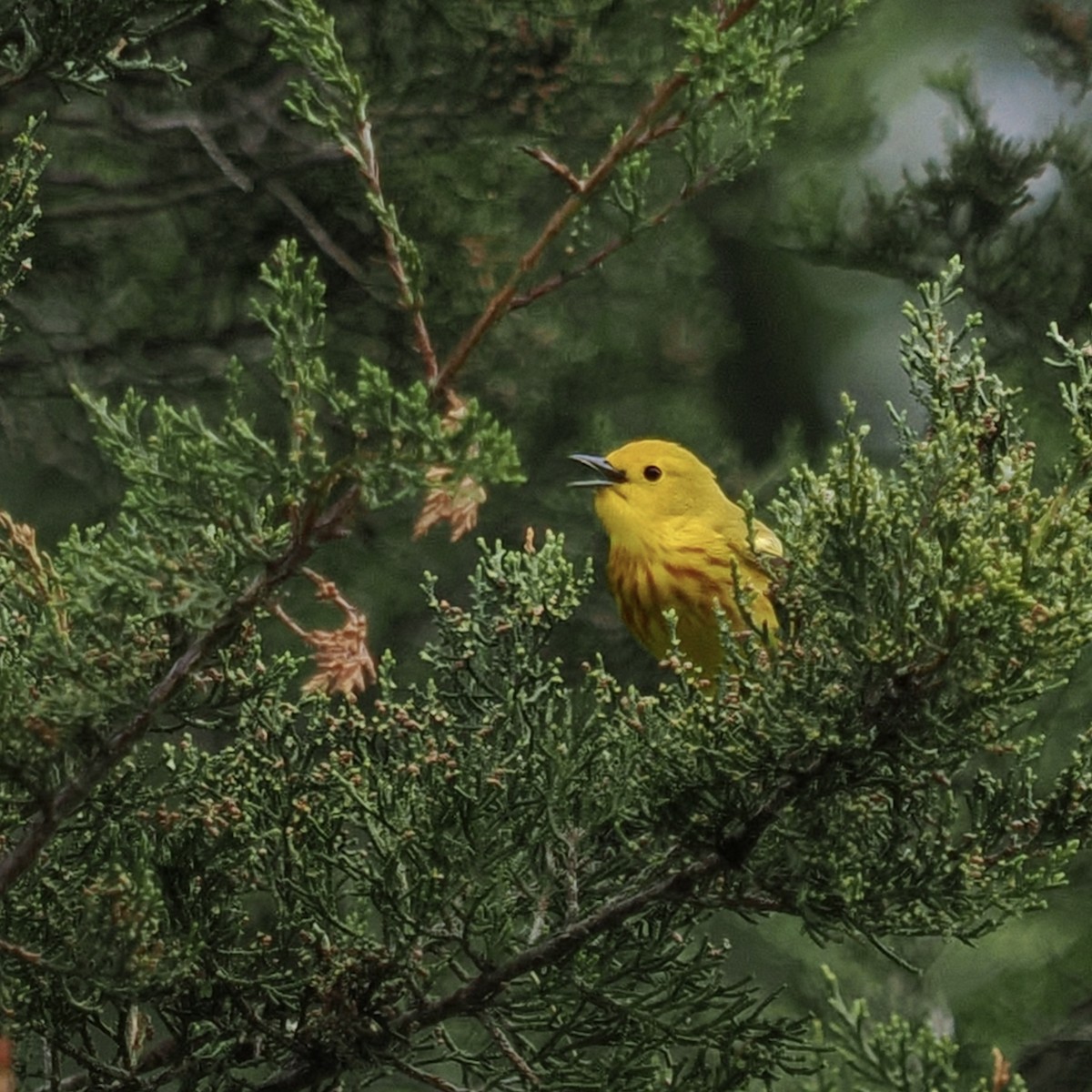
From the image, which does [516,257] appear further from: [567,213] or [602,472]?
[567,213]

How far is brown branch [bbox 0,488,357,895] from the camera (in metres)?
2.47

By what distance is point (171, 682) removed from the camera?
2570mm

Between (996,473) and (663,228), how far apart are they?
4569 mm

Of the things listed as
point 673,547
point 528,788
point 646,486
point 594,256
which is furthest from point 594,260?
point 646,486

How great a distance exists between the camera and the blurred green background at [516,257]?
19.4 ft

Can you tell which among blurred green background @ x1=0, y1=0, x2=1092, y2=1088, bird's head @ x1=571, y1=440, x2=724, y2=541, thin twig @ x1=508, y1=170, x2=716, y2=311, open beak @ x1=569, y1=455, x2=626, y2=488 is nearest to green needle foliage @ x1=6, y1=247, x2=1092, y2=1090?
thin twig @ x1=508, y1=170, x2=716, y2=311

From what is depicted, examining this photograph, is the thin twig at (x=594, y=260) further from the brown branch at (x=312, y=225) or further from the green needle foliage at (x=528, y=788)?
the brown branch at (x=312, y=225)

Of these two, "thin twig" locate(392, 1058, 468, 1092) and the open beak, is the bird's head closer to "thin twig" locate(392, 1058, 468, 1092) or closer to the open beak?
the open beak

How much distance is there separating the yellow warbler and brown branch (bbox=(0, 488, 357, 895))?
163cm

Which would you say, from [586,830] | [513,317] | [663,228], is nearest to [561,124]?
[513,317]

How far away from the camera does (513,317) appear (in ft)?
21.9

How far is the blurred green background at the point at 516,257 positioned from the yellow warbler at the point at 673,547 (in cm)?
100

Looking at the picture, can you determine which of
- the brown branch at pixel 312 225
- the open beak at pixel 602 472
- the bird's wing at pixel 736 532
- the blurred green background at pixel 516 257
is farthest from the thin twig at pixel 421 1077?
the brown branch at pixel 312 225

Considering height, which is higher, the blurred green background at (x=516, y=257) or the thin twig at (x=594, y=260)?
the blurred green background at (x=516, y=257)
